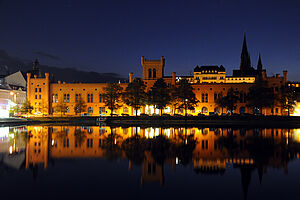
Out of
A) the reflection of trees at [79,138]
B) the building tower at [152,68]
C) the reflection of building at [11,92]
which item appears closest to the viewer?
the reflection of trees at [79,138]

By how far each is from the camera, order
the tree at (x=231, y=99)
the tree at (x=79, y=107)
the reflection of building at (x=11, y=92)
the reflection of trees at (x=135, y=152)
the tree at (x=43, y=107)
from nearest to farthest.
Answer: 1. the reflection of trees at (x=135, y=152)
2. the reflection of building at (x=11, y=92)
3. the tree at (x=231, y=99)
4. the tree at (x=79, y=107)
5. the tree at (x=43, y=107)

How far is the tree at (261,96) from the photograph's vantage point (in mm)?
53469

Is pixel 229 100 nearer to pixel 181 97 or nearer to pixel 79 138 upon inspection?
pixel 181 97

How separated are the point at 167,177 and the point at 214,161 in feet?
13.6

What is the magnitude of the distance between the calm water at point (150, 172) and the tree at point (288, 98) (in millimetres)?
39772

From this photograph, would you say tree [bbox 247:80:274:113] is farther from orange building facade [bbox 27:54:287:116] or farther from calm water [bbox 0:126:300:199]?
calm water [bbox 0:126:300:199]

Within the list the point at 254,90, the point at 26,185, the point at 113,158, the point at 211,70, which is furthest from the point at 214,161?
the point at 211,70

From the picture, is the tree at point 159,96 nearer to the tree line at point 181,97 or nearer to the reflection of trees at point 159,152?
the tree line at point 181,97

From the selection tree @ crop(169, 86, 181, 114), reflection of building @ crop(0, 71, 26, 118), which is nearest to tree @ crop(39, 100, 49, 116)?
reflection of building @ crop(0, 71, 26, 118)

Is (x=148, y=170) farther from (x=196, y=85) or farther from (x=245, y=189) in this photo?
(x=196, y=85)

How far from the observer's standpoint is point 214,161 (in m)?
14.4

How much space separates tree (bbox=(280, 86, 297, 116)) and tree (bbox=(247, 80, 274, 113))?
7.81 feet

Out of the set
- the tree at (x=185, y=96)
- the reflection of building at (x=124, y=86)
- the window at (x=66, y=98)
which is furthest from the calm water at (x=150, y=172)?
the window at (x=66, y=98)

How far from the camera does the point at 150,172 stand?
12172 millimetres
